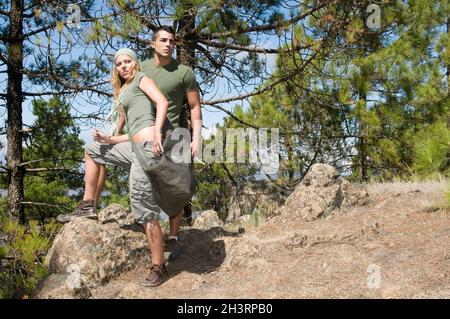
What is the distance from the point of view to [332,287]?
3639mm

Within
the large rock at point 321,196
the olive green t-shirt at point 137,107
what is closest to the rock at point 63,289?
the olive green t-shirt at point 137,107

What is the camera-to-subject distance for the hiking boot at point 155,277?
3.81 metres

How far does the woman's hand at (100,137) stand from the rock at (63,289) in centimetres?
113

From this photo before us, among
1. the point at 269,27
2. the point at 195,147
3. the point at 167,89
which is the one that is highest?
the point at 269,27

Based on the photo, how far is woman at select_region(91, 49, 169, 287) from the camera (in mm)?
3723

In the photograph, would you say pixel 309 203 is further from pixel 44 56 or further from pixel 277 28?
pixel 44 56

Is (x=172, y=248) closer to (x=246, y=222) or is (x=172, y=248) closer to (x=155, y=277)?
(x=155, y=277)

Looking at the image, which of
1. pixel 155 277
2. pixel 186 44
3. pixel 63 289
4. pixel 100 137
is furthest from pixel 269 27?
pixel 63 289

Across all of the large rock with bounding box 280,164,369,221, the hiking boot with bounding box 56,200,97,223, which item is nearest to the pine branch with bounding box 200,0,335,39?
the large rock with bounding box 280,164,369,221

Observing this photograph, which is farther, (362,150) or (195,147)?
(362,150)

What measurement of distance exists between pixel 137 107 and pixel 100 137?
0.43m

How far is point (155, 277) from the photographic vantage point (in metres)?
3.84

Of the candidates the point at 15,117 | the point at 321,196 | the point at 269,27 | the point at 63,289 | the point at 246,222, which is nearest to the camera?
the point at 63,289
